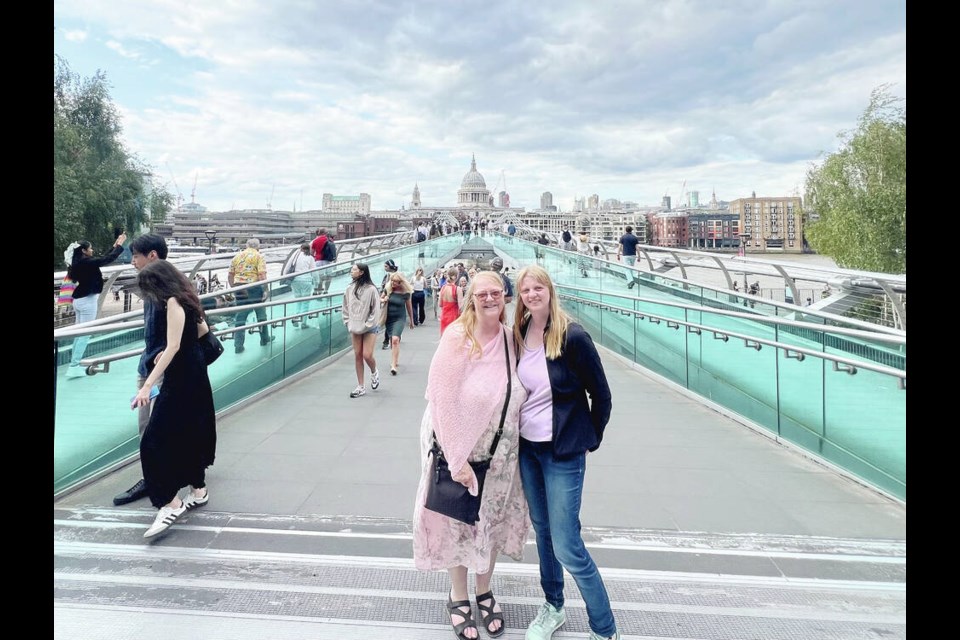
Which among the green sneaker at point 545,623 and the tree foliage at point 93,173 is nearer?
the green sneaker at point 545,623

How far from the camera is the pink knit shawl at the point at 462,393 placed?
2523 mm

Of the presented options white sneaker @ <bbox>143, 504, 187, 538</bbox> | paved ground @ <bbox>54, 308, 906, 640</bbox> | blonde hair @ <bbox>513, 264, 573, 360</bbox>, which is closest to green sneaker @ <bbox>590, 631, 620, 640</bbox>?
paved ground @ <bbox>54, 308, 906, 640</bbox>

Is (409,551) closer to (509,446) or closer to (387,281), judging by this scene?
(509,446)

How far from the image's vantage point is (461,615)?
2.63 metres

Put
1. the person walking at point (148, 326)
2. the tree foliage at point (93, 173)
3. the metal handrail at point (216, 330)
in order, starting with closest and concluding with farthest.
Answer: the person walking at point (148, 326) → the metal handrail at point (216, 330) → the tree foliage at point (93, 173)

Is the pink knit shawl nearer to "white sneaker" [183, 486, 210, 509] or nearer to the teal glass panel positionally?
"white sneaker" [183, 486, 210, 509]

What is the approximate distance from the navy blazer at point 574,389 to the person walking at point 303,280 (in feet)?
20.6

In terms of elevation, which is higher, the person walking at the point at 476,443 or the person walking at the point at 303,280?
the person walking at the point at 303,280

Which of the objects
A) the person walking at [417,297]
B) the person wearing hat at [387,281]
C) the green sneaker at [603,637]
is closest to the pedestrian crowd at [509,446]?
the green sneaker at [603,637]

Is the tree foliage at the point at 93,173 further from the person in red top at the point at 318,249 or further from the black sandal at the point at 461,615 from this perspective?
the black sandal at the point at 461,615

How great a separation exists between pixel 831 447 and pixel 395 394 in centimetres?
437

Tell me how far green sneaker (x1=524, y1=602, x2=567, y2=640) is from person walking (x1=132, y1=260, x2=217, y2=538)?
82.3 inches

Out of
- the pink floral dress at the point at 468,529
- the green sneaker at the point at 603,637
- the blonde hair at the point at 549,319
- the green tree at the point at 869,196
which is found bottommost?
the green sneaker at the point at 603,637

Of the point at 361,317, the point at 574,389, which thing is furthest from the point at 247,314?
the point at 574,389
